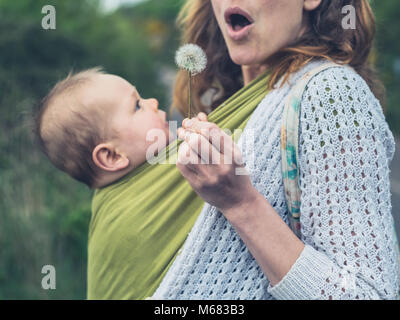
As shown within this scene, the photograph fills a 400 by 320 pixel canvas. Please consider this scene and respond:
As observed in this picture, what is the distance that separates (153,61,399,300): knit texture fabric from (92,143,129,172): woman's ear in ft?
1.45

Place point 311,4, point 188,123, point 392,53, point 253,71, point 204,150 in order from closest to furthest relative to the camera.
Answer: point 204,150, point 188,123, point 311,4, point 253,71, point 392,53

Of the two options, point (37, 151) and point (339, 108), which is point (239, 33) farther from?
point (37, 151)

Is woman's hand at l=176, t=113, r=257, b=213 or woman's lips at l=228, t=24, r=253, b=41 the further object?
woman's lips at l=228, t=24, r=253, b=41

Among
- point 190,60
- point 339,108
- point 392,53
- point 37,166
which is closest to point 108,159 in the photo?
point 190,60

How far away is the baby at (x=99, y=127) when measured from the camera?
1.44 meters

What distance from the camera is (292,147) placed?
1.04 meters

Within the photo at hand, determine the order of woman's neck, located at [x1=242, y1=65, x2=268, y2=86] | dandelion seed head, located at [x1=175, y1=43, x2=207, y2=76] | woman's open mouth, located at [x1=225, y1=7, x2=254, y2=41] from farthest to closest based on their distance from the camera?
woman's neck, located at [x1=242, y1=65, x2=268, y2=86] < dandelion seed head, located at [x1=175, y1=43, x2=207, y2=76] < woman's open mouth, located at [x1=225, y1=7, x2=254, y2=41]

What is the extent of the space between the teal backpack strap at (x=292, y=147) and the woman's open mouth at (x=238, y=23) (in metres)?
0.24

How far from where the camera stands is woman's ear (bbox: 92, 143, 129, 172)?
1436mm

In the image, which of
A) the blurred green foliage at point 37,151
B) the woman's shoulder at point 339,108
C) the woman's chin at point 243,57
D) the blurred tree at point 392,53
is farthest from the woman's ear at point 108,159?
the blurred tree at point 392,53

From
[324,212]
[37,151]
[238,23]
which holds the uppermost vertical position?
[238,23]

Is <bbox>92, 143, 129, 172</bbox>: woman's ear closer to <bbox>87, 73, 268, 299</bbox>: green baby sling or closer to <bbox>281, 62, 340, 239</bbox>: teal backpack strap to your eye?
<bbox>87, 73, 268, 299</bbox>: green baby sling

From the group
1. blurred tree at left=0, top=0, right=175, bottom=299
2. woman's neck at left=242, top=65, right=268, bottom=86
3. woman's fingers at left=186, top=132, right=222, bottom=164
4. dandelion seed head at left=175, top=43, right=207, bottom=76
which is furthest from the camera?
blurred tree at left=0, top=0, right=175, bottom=299

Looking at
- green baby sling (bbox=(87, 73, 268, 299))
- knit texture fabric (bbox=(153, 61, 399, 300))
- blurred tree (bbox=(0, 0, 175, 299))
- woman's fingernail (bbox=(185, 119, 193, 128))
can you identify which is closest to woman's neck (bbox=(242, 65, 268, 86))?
green baby sling (bbox=(87, 73, 268, 299))
